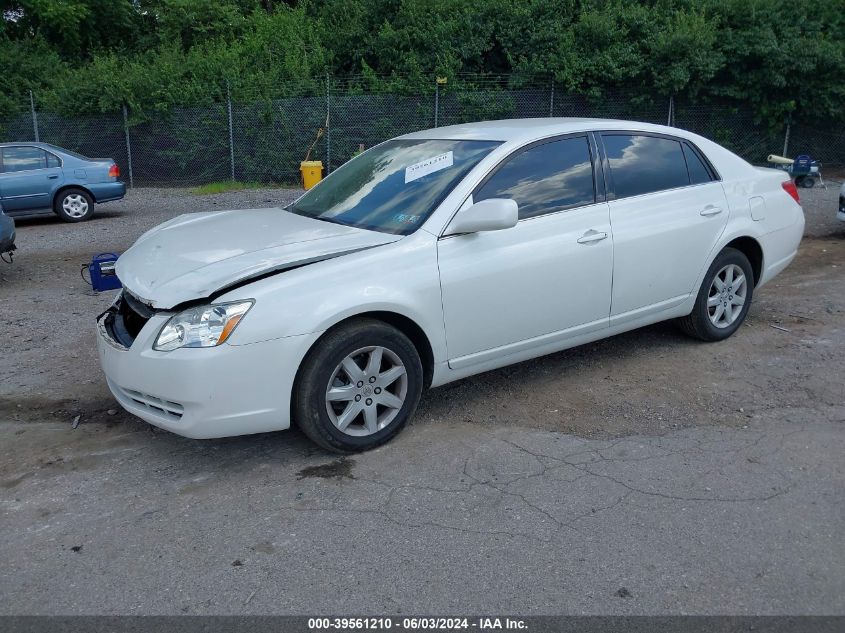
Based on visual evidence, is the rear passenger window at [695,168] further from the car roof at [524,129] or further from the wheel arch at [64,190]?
the wheel arch at [64,190]

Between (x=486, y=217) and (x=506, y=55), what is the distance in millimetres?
16286

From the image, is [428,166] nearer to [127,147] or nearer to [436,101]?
[436,101]

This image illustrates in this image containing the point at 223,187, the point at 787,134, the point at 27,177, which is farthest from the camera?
the point at 223,187

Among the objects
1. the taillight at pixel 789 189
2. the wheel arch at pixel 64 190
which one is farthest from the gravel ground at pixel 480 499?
the wheel arch at pixel 64 190

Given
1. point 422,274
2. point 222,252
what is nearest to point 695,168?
point 422,274

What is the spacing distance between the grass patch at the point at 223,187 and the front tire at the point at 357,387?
14.6 meters

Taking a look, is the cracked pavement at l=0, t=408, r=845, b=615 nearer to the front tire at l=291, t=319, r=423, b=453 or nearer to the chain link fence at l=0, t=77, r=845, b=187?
the front tire at l=291, t=319, r=423, b=453

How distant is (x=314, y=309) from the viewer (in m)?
3.98

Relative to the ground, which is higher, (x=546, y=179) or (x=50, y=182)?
(x=546, y=179)

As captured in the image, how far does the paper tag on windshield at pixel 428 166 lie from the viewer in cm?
491

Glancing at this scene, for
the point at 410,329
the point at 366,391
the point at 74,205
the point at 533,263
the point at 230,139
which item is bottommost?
the point at 74,205

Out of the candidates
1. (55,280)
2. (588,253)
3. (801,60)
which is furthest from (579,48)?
(588,253)

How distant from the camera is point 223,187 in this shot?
61.2 feet

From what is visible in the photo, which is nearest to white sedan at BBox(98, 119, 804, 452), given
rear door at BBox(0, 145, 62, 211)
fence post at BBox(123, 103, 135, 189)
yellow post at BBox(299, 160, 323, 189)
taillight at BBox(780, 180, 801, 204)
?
taillight at BBox(780, 180, 801, 204)
